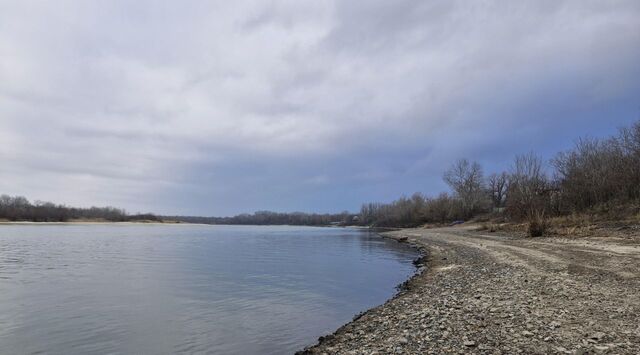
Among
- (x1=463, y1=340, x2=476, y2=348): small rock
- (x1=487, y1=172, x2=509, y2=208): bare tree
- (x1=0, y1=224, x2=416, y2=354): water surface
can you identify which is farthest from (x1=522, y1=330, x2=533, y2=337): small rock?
(x1=487, y1=172, x2=509, y2=208): bare tree

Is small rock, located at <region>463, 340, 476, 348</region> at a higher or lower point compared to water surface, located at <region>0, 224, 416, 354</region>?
higher

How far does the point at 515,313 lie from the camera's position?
11484mm

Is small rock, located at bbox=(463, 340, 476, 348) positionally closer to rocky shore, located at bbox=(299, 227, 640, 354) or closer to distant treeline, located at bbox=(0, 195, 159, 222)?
rocky shore, located at bbox=(299, 227, 640, 354)

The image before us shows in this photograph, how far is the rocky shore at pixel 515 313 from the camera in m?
8.91

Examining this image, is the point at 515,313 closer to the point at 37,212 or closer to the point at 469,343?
the point at 469,343

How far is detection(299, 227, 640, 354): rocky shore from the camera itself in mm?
8914

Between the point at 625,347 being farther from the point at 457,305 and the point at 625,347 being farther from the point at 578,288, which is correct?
the point at 578,288

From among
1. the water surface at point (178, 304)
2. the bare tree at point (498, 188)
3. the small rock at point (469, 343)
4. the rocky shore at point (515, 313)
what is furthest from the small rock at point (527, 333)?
the bare tree at point (498, 188)

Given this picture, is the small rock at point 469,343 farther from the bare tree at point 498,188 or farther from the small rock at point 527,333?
the bare tree at point 498,188

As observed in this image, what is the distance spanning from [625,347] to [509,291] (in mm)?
6906

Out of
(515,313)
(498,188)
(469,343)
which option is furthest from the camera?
(498,188)

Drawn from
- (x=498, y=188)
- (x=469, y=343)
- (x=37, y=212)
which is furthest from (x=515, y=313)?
(x=37, y=212)

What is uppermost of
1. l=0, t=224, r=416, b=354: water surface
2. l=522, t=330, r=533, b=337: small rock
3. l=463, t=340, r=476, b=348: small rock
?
l=522, t=330, r=533, b=337: small rock

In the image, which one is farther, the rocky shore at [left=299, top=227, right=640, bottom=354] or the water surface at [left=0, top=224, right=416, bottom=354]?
the water surface at [left=0, top=224, right=416, bottom=354]
